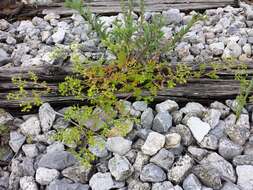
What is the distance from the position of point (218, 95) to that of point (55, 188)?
1227 millimetres

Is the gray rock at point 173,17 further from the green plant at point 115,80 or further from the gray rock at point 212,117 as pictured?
the gray rock at point 212,117

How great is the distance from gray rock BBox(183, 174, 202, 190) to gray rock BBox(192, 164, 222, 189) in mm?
34

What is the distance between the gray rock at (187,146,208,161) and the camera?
8.64 ft

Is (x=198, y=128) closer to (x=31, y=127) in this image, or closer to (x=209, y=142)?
(x=209, y=142)

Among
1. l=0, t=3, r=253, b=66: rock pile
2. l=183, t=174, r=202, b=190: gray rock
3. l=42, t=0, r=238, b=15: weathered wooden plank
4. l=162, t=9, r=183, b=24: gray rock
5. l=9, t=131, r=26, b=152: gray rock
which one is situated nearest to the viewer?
l=183, t=174, r=202, b=190: gray rock

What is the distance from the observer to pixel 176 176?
2506mm

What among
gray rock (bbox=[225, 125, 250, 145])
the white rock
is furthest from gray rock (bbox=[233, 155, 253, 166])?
the white rock

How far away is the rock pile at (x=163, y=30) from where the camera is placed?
326cm

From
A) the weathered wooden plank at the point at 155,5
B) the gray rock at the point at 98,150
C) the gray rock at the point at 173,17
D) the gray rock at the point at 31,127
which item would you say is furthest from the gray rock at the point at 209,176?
the weathered wooden plank at the point at 155,5

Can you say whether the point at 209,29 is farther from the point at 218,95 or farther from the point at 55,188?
the point at 55,188

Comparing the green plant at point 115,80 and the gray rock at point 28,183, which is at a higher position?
the green plant at point 115,80

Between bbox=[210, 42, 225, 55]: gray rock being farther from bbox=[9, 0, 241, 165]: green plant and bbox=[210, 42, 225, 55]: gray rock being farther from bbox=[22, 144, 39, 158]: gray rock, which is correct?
bbox=[22, 144, 39, 158]: gray rock

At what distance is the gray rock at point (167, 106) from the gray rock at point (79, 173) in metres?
0.61

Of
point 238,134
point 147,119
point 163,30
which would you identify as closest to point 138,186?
point 147,119
